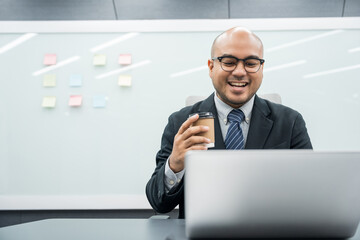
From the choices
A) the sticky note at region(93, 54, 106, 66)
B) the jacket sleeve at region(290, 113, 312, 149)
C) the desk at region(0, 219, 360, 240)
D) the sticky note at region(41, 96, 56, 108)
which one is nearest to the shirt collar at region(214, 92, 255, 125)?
the jacket sleeve at region(290, 113, 312, 149)

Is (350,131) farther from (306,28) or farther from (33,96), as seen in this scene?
(33,96)

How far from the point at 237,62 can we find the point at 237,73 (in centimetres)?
5

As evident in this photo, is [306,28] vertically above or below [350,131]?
above

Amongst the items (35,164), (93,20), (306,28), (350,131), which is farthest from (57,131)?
(350,131)

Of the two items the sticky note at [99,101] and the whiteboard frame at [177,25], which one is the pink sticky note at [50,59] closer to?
the whiteboard frame at [177,25]

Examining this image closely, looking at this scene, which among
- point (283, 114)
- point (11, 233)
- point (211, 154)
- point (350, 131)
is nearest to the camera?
point (211, 154)

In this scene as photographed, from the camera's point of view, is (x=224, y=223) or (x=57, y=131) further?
A: (x=57, y=131)

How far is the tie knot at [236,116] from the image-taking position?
1.42 meters

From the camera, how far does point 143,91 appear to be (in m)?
2.38

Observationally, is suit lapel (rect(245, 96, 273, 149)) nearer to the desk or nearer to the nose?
the nose

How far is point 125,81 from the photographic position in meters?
2.37

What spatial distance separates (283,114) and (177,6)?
4.43ft

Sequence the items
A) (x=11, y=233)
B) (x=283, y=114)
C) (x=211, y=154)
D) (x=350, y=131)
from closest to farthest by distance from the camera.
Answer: (x=211, y=154), (x=11, y=233), (x=283, y=114), (x=350, y=131)

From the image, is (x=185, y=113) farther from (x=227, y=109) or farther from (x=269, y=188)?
(x=269, y=188)
